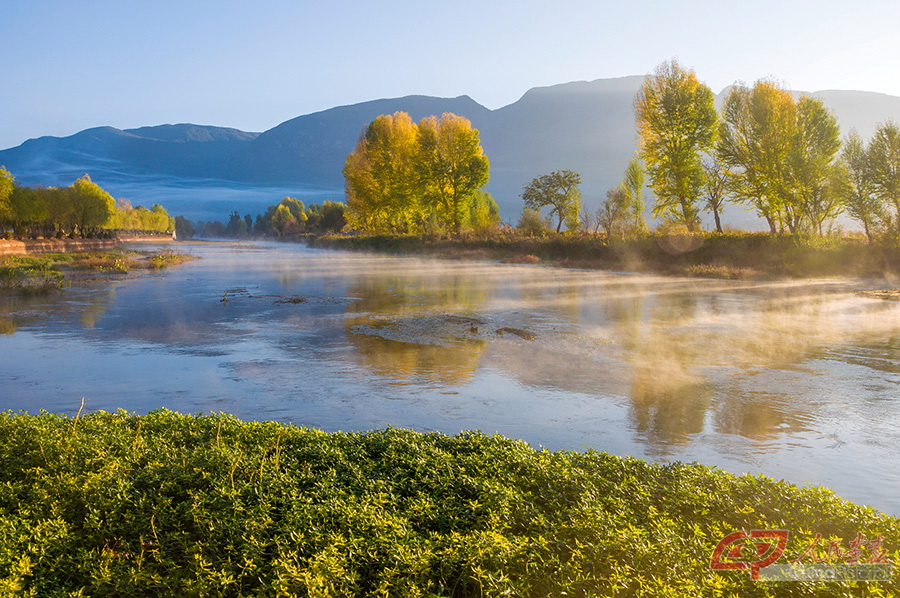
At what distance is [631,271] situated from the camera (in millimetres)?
40531

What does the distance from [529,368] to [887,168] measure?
32.3 metres

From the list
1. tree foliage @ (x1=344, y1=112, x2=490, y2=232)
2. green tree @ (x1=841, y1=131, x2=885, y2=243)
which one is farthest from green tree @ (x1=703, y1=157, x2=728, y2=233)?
tree foliage @ (x1=344, y1=112, x2=490, y2=232)

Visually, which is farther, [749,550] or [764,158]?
[764,158]

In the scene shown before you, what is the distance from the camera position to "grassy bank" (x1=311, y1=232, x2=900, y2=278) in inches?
1359

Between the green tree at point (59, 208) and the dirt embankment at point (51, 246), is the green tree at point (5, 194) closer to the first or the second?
A: the dirt embankment at point (51, 246)

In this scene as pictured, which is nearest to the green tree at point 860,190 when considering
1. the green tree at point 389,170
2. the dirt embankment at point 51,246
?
the green tree at point 389,170

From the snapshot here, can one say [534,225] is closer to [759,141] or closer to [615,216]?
[615,216]

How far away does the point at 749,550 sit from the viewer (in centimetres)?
402

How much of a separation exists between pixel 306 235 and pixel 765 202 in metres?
98.5

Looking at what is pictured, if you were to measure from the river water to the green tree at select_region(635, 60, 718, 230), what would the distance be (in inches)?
818

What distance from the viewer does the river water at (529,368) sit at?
332 inches

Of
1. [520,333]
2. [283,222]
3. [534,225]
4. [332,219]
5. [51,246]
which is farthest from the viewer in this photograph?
[283,222]

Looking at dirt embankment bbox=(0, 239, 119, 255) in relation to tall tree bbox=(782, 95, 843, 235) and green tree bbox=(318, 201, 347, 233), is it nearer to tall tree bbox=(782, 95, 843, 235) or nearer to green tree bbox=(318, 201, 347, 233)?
green tree bbox=(318, 201, 347, 233)

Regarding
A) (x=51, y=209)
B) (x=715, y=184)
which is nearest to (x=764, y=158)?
(x=715, y=184)
